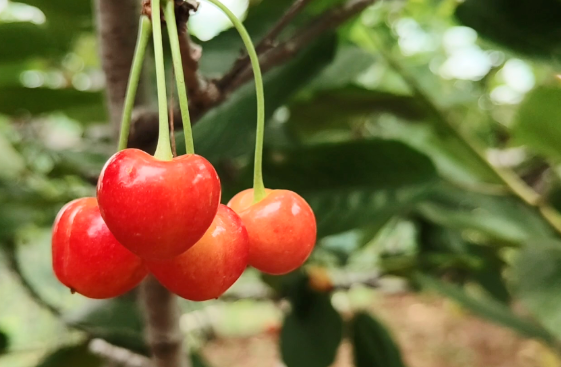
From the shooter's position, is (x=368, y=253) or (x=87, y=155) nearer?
(x=87, y=155)

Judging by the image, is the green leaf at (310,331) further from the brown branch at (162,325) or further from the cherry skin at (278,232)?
the cherry skin at (278,232)

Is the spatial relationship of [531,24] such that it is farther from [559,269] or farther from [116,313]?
[116,313]

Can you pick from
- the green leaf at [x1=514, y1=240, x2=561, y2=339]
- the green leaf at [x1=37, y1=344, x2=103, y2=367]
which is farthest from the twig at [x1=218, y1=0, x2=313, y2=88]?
the green leaf at [x1=37, y1=344, x2=103, y2=367]

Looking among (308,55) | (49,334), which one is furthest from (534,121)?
(49,334)

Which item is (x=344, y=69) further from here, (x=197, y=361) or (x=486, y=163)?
(x=197, y=361)

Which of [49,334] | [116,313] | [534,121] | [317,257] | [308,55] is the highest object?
[308,55]

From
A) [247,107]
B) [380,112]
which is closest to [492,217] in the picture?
[380,112]
